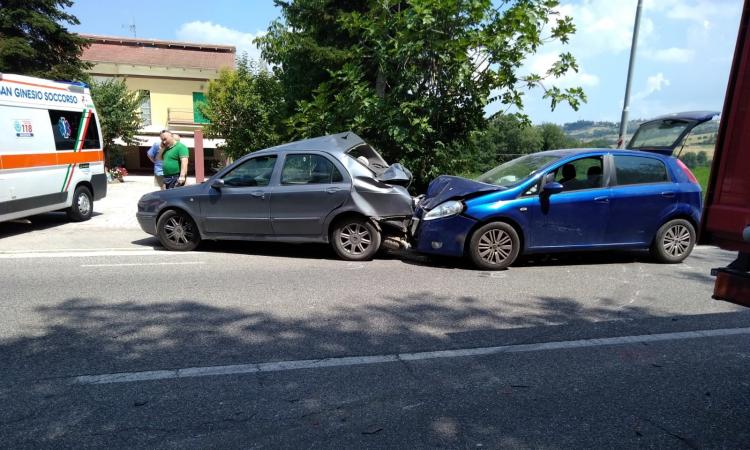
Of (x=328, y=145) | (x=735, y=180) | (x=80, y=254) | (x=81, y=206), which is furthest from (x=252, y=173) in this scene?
(x=735, y=180)

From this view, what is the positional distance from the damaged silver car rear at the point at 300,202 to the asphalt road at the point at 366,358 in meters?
0.80

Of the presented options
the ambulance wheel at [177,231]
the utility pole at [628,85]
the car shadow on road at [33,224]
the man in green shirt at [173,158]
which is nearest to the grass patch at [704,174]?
the utility pole at [628,85]

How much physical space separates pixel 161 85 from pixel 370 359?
28498 mm

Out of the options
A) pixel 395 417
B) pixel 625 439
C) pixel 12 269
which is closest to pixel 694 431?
pixel 625 439

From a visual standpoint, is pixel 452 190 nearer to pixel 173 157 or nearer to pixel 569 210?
pixel 569 210

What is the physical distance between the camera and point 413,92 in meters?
10.2

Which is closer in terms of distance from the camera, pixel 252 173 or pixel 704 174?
pixel 704 174

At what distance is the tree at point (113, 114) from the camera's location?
21562 millimetres

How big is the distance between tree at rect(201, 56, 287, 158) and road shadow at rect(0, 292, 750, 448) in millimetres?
10492

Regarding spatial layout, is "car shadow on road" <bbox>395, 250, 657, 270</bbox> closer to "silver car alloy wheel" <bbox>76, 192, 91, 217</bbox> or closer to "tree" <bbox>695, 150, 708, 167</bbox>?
"tree" <bbox>695, 150, 708, 167</bbox>

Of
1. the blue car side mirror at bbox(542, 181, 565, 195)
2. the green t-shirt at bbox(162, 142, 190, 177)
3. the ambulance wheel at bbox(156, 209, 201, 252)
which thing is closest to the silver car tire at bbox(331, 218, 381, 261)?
the ambulance wheel at bbox(156, 209, 201, 252)

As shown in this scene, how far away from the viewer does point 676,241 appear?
24.1 ft

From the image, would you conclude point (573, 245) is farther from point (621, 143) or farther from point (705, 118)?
point (621, 143)

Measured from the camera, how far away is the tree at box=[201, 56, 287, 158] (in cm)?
1531
